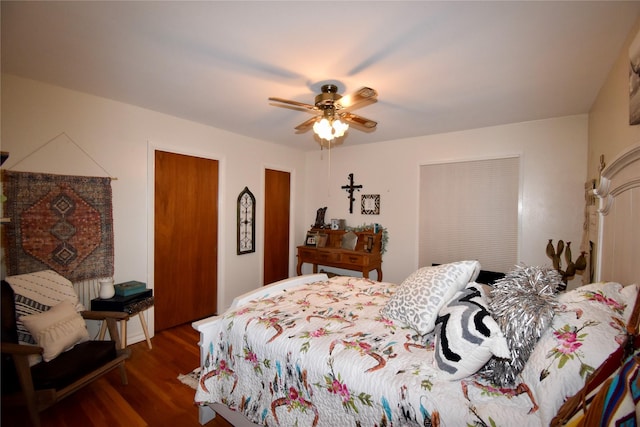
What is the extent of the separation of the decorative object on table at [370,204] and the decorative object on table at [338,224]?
354 mm

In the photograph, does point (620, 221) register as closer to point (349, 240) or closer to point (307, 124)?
point (307, 124)

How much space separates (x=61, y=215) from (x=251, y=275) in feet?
7.47

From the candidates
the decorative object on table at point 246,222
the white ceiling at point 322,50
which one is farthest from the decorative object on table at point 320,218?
the white ceiling at point 322,50

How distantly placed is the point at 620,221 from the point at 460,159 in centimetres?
214

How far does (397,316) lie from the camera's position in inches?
65.1

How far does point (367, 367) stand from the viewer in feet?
4.06

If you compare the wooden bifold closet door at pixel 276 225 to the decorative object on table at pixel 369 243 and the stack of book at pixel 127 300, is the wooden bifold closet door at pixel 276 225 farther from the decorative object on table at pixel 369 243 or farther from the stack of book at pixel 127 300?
the stack of book at pixel 127 300

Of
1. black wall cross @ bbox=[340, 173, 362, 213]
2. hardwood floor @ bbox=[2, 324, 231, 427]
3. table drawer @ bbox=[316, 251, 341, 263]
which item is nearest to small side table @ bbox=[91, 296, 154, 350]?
hardwood floor @ bbox=[2, 324, 231, 427]

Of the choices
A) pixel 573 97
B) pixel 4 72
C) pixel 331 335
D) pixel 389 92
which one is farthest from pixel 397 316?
pixel 4 72

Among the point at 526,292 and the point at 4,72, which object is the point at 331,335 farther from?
the point at 4,72

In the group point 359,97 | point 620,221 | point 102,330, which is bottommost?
point 102,330

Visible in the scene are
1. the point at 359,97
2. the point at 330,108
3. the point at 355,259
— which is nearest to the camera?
the point at 359,97

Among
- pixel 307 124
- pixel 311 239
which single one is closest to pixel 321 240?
pixel 311 239

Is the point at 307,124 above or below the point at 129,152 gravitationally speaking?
above
